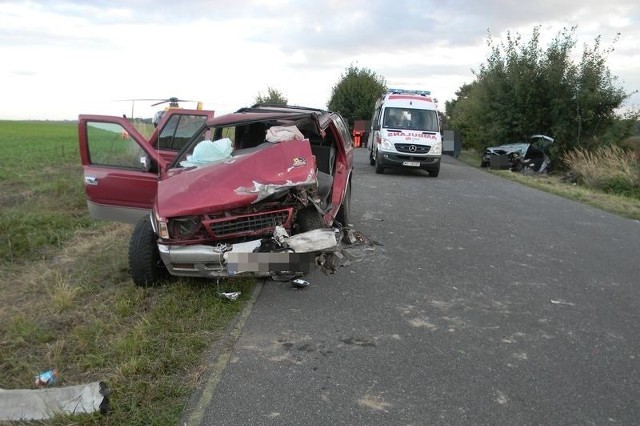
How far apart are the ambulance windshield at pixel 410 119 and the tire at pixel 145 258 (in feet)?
38.9

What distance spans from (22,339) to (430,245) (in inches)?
197

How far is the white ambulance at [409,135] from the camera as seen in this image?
1547cm

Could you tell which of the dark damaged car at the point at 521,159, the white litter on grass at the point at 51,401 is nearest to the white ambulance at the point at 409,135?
the dark damaged car at the point at 521,159

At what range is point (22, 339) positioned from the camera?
13.8 feet

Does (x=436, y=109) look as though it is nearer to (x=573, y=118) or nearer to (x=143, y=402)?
(x=573, y=118)

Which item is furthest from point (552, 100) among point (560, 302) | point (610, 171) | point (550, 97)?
point (560, 302)

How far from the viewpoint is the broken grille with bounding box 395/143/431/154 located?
1546 centimetres

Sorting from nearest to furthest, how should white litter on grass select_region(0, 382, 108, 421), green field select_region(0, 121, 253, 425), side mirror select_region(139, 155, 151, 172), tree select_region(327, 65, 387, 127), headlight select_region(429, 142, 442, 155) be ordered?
white litter on grass select_region(0, 382, 108, 421), green field select_region(0, 121, 253, 425), side mirror select_region(139, 155, 151, 172), headlight select_region(429, 142, 442, 155), tree select_region(327, 65, 387, 127)

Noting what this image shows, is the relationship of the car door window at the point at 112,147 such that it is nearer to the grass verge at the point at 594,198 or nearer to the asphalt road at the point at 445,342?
the asphalt road at the point at 445,342

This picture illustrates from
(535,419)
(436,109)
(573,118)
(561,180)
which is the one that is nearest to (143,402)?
(535,419)

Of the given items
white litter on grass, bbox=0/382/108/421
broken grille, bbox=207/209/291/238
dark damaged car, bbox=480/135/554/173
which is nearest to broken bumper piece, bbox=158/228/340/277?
broken grille, bbox=207/209/291/238

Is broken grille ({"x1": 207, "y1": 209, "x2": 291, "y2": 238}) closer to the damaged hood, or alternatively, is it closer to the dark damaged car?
the damaged hood

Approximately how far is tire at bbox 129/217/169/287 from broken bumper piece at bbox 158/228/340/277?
44 centimetres

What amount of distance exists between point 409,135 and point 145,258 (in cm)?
1171
